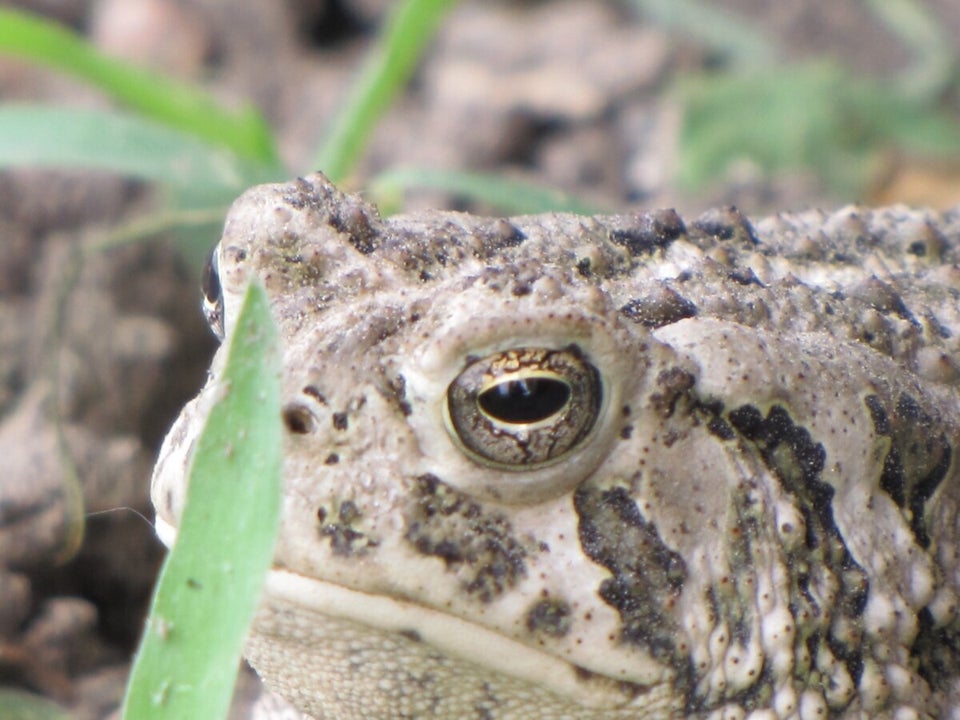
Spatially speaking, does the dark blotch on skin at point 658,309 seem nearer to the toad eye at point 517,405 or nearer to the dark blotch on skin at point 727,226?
the toad eye at point 517,405

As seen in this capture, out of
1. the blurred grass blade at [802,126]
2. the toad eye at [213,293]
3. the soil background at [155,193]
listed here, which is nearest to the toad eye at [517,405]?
the toad eye at [213,293]

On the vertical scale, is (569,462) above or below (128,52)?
below

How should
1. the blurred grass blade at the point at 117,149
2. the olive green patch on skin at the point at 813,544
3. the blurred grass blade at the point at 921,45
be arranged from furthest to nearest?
the blurred grass blade at the point at 921,45 < the blurred grass blade at the point at 117,149 < the olive green patch on skin at the point at 813,544

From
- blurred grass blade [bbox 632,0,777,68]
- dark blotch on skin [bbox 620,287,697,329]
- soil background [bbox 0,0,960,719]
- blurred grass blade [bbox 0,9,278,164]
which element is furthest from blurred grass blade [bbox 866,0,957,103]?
dark blotch on skin [bbox 620,287,697,329]

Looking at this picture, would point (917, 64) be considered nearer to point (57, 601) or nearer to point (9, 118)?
point (9, 118)

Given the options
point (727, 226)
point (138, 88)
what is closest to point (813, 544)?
point (727, 226)

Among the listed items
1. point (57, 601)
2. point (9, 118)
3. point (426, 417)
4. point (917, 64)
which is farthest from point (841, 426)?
point (917, 64)
